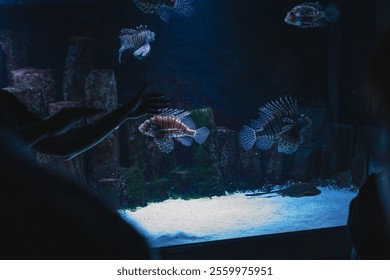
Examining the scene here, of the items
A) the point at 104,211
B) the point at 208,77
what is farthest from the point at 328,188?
the point at 104,211

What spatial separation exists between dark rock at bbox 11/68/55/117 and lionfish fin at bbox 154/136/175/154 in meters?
1.34

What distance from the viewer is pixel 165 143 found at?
4773 millimetres

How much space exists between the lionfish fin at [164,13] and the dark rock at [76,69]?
88cm

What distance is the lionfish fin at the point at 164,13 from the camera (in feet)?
15.0

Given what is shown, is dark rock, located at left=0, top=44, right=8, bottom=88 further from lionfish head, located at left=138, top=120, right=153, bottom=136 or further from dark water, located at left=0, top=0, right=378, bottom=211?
lionfish head, located at left=138, top=120, right=153, bottom=136

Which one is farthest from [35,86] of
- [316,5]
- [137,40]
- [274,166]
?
[316,5]

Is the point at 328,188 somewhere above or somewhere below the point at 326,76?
below

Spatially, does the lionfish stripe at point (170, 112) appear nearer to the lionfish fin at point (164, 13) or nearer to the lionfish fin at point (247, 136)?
the lionfish fin at point (247, 136)

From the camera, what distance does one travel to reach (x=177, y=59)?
16.7ft

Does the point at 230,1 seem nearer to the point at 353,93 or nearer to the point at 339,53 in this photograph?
the point at 339,53

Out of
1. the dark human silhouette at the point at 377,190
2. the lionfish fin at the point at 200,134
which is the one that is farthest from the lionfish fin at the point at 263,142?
the dark human silhouette at the point at 377,190

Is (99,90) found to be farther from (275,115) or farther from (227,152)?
(275,115)

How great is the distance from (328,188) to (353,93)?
4.46 ft
